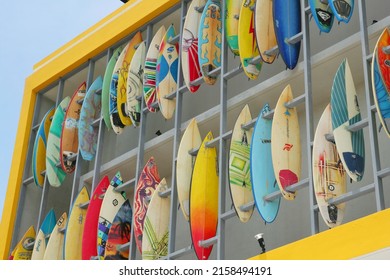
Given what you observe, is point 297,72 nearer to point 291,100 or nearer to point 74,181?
point 291,100

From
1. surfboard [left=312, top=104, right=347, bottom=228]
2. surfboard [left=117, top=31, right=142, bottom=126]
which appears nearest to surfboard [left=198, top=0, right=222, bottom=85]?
surfboard [left=117, top=31, right=142, bottom=126]

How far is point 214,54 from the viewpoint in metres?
11.4

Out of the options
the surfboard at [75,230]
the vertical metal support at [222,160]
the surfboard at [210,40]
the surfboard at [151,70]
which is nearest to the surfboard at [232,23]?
the vertical metal support at [222,160]

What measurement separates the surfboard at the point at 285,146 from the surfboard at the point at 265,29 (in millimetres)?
691

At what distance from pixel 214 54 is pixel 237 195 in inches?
84.2

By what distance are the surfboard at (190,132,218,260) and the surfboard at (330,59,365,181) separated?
182 cm

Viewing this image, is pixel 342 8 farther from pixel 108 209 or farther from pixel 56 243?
pixel 56 243

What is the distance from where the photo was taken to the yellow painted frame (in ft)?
42.0

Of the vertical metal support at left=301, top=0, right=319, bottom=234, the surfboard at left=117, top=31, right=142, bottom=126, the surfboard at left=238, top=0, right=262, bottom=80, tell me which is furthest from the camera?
the surfboard at left=117, top=31, right=142, bottom=126

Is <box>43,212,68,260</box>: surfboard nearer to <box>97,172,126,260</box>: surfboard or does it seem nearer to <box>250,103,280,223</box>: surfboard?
<box>97,172,126,260</box>: surfboard

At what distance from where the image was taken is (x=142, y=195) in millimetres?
11219

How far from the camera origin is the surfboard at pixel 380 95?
8891 mm
